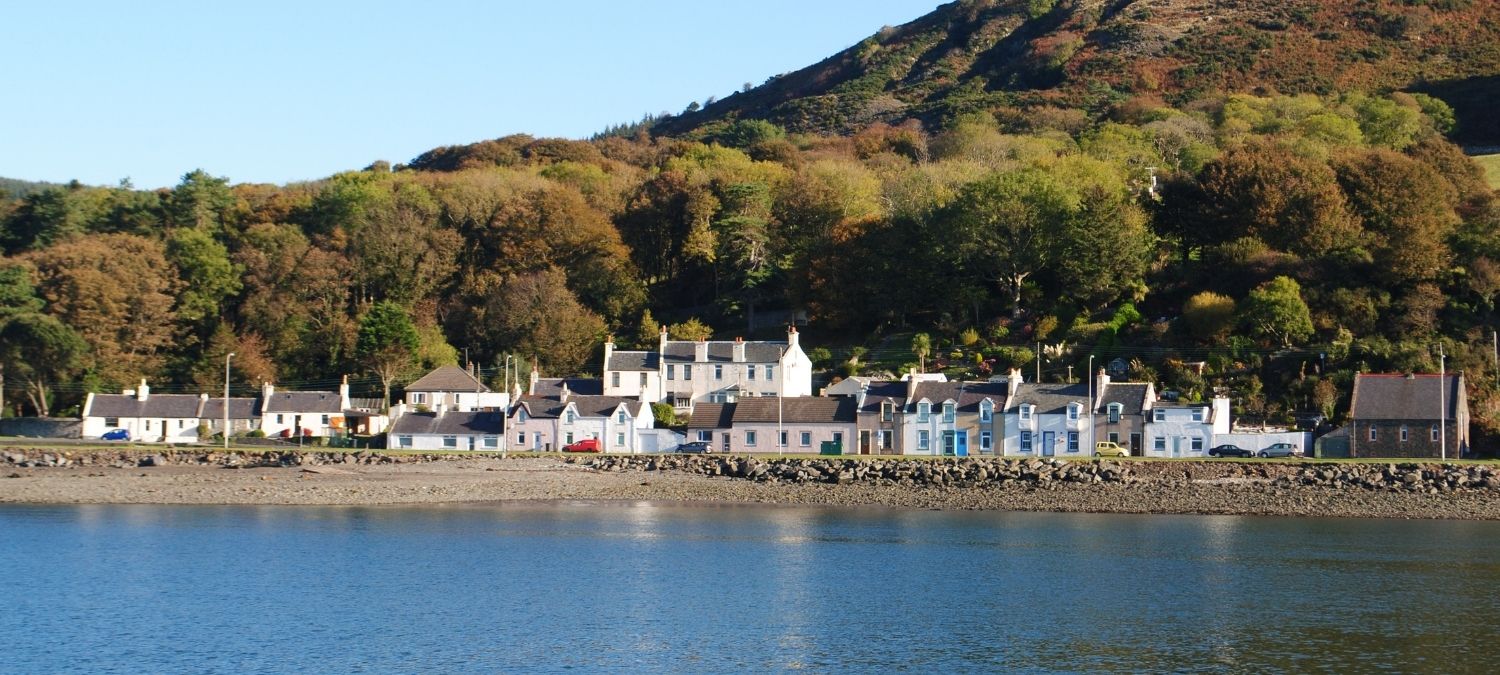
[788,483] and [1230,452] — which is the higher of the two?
[1230,452]

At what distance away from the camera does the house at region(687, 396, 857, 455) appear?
6138 cm

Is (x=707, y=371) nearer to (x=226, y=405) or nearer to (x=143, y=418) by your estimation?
(x=226, y=405)

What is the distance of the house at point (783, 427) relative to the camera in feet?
201

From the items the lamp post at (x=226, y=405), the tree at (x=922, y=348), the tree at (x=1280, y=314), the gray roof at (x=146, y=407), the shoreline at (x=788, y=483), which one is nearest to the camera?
the shoreline at (x=788, y=483)

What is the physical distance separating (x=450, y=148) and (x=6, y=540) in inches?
3834

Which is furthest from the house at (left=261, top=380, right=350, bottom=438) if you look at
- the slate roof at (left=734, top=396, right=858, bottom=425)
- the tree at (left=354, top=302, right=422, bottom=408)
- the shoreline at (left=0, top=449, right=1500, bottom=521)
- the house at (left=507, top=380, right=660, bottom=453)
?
the slate roof at (left=734, top=396, right=858, bottom=425)

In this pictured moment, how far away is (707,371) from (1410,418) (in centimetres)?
3015

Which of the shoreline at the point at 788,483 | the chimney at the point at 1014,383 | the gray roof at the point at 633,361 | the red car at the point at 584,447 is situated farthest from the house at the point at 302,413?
the chimney at the point at 1014,383

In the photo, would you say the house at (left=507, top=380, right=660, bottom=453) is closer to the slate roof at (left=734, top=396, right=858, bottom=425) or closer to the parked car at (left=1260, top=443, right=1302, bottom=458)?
the slate roof at (left=734, top=396, right=858, bottom=425)

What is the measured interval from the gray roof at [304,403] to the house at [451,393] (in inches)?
134

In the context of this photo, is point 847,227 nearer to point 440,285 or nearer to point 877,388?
point 877,388

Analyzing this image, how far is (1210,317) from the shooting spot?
2601 inches

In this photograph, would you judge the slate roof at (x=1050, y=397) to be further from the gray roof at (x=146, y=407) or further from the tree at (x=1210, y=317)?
the gray roof at (x=146, y=407)

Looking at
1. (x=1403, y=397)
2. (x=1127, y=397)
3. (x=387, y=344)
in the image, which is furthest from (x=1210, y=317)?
(x=387, y=344)
